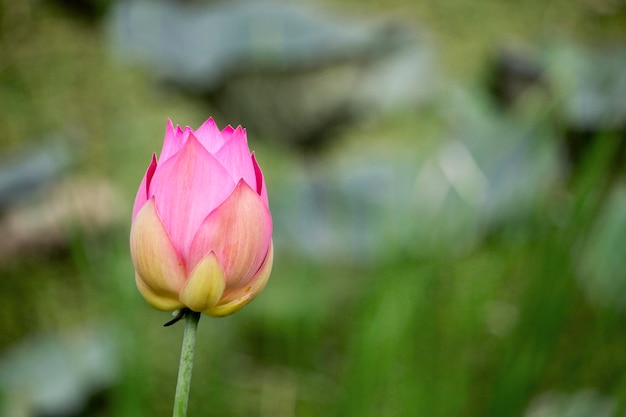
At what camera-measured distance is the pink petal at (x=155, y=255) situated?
0.62 feet

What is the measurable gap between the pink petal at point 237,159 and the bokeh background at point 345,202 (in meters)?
0.28

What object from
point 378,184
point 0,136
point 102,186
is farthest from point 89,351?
point 0,136

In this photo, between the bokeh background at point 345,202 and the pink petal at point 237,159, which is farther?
the bokeh background at point 345,202

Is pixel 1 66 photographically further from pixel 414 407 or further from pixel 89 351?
pixel 414 407

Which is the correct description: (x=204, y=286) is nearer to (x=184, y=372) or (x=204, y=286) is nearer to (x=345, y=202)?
(x=184, y=372)

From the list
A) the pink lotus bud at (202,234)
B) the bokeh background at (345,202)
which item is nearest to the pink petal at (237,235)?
the pink lotus bud at (202,234)

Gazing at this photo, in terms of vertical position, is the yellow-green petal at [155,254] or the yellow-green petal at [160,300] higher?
the yellow-green petal at [155,254]

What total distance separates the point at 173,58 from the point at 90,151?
0.78 ft

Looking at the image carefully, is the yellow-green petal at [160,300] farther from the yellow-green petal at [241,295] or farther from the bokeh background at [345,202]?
the bokeh background at [345,202]

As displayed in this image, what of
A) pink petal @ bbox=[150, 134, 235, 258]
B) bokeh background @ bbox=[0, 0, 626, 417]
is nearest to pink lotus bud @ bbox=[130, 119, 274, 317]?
pink petal @ bbox=[150, 134, 235, 258]

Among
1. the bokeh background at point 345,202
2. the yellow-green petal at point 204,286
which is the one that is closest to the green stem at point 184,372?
the yellow-green petal at point 204,286

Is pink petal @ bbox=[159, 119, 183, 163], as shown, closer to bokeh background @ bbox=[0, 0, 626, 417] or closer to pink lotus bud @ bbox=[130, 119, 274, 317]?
pink lotus bud @ bbox=[130, 119, 274, 317]

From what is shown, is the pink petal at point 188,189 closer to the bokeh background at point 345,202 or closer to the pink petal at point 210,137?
the pink petal at point 210,137

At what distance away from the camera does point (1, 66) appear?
1.34m
